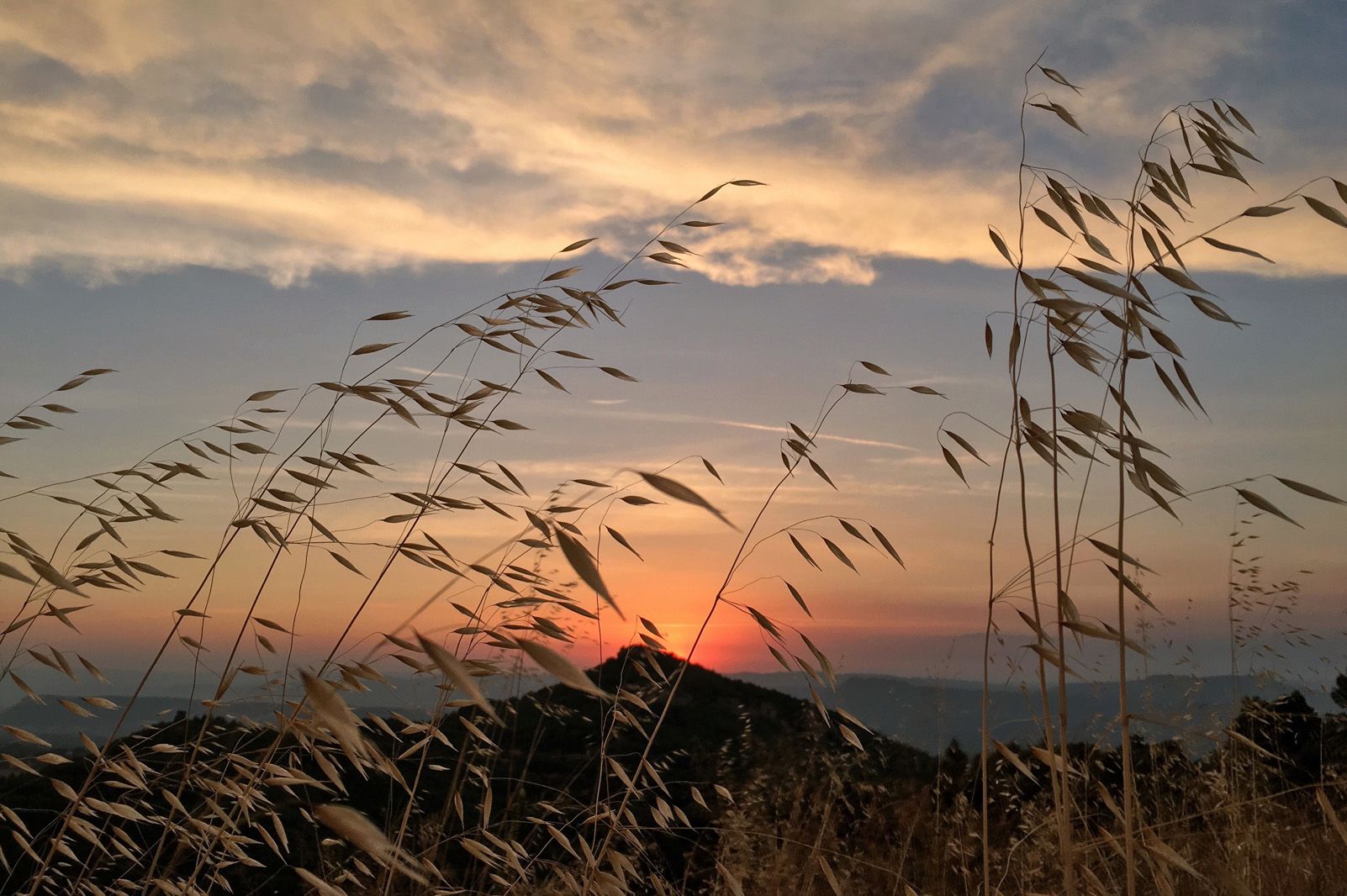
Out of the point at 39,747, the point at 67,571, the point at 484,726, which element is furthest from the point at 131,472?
the point at 484,726

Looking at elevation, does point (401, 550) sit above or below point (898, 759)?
above

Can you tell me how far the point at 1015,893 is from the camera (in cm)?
376

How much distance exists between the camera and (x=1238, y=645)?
457 cm

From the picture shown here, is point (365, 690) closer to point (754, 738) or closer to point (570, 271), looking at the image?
point (570, 271)

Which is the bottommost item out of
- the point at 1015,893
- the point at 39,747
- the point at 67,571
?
the point at 1015,893

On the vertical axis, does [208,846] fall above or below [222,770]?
below

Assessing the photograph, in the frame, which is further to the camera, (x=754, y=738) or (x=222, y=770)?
(x=754, y=738)

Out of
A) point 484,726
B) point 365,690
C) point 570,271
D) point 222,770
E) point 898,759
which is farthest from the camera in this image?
point 898,759

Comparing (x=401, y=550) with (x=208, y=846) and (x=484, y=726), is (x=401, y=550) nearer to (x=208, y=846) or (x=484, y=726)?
(x=208, y=846)

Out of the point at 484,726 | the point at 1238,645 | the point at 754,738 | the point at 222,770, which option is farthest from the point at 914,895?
the point at 754,738

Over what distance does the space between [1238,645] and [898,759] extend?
3196mm

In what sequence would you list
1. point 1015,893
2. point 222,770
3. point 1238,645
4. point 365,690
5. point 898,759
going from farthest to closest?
point 898,759
point 1238,645
point 1015,893
point 222,770
point 365,690

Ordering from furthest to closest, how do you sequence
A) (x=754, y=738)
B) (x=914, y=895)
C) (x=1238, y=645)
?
(x=754, y=738), (x=1238, y=645), (x=914, y=895)

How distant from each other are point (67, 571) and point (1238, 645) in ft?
15.7
